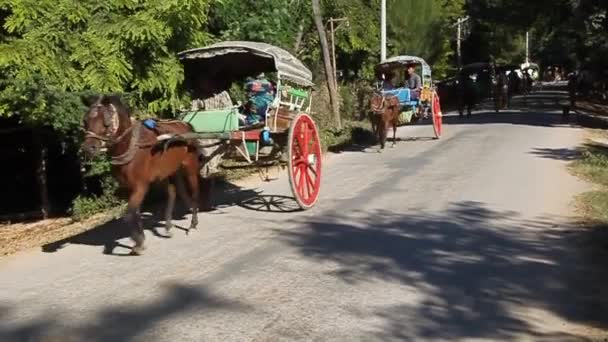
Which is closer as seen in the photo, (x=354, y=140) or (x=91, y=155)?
(x=91, y=155)

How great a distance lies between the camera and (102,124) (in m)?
8.82

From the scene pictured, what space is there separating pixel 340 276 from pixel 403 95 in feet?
46.6

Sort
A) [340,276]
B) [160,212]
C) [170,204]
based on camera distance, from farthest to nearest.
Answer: [160,212] → [170,204] → [340,276]

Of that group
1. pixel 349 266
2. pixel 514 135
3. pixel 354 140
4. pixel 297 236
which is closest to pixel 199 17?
pixel 297 236

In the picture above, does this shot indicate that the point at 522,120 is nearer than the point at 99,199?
No

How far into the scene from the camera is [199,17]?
45.6 feet

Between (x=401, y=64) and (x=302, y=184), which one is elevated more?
(x=401, y=64)

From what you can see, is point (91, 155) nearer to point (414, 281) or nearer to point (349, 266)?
point (349, 266)

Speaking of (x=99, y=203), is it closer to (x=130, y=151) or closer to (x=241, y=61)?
(x=241, y=61)

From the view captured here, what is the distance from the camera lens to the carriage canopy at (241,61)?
11.2 m

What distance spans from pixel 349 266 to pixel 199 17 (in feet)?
22.5

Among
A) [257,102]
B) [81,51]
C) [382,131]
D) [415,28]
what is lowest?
[382,131]

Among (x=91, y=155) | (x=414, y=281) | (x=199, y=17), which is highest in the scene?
(x=199, y=17)

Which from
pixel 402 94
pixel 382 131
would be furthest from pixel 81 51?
pixel 402 94
